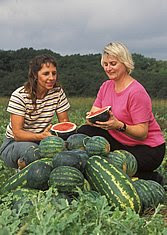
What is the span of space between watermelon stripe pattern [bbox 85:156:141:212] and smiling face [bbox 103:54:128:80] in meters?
1.15

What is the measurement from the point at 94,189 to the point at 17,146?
153 centimetres

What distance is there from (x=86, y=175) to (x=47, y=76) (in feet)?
4.93

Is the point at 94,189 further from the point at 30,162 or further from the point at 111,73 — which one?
the point at 111,73

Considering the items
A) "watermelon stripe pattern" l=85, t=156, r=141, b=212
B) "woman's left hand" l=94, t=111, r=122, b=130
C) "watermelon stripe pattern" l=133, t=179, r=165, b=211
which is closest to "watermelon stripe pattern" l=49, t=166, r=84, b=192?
"watermelon stripe pattern" l=85, t=156, r=141, b=212

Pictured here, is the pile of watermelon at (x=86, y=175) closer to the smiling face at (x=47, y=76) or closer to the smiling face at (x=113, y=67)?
the smiling face at (x=113, y=67)

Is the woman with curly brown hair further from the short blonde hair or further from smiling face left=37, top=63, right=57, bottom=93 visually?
the short blonde hair

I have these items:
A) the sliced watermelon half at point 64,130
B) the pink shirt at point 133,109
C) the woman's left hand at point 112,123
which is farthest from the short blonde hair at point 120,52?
the sliced watermelon half at point 64,130

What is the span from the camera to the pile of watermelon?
4242 millimetres

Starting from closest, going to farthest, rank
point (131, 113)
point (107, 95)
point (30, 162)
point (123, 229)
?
point (123, 229) → point (30, 162) → point (131, 113) → point (107, 95)

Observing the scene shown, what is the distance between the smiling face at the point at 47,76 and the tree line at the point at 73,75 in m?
30.6

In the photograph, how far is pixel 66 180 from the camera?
13.8 feet

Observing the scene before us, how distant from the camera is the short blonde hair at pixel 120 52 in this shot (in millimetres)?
5273

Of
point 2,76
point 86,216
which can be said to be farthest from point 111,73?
point 2,76

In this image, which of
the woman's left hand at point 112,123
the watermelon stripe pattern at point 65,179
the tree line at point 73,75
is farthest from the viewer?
the tree line at point 73,75
